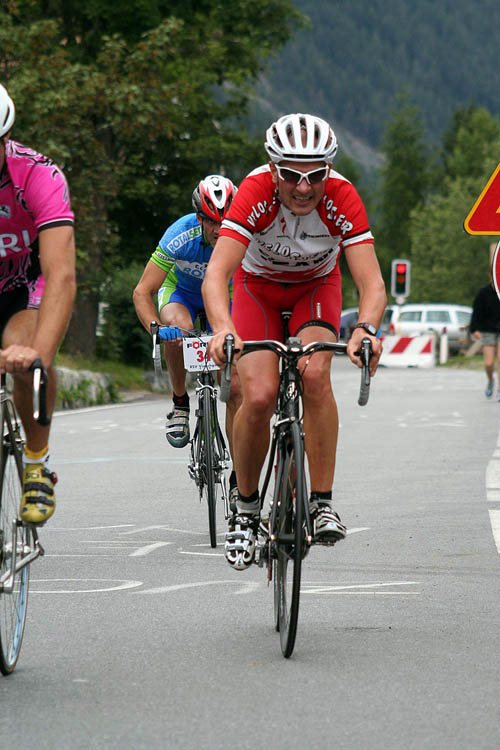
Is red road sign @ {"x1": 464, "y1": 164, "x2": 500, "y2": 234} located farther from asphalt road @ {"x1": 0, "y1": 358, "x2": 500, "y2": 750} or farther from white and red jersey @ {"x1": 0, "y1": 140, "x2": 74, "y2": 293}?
white and red jersey @ {"x1": 0, "y1": 140, "x2": 74, "y2": 293}

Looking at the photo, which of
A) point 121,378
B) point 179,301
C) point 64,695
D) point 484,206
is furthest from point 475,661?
point 121,378

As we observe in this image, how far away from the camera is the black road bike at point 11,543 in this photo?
4.96m

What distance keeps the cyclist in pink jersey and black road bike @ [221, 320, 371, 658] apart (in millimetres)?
717

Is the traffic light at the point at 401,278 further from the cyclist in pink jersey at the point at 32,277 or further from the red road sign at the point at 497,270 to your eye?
the cyclist in pink jersey at the point at 32,277

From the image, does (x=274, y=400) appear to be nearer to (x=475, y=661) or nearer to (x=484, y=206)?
(x=475, y=661)

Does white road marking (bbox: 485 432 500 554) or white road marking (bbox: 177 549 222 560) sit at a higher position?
white road marking (bbox: 177 549 222 560)

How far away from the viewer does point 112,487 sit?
11.1 m

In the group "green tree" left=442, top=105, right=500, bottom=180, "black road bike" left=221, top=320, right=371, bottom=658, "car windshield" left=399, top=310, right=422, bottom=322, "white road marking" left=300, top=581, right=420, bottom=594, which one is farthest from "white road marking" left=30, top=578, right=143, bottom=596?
"green tree" left=442, top=105, right=500, bottom=180

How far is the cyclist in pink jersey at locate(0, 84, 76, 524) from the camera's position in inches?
189

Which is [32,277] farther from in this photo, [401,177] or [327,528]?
[401,177]

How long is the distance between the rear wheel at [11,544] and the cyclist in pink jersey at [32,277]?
A: 0.06 metres

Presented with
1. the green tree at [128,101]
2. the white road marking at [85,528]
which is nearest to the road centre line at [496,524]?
the white road marking at [85,528]

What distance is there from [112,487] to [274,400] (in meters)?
5.46

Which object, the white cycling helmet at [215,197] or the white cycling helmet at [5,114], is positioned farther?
the white cycling helmet at [215,197]
